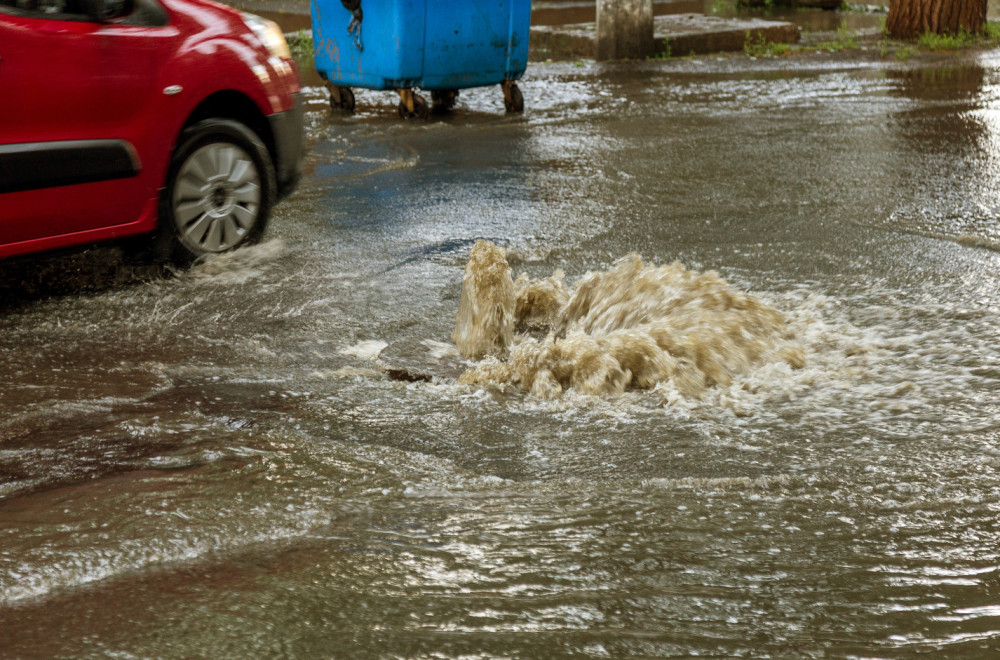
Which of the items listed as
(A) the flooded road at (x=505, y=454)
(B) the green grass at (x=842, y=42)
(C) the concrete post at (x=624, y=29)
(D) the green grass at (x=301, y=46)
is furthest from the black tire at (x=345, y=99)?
(B) the green grass at (x=842, y=42)

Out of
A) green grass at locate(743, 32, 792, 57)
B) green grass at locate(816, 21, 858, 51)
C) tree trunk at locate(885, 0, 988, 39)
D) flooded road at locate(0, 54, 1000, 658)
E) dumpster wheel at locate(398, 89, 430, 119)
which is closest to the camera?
flooded road at locate(0, 54, 1000, 658)

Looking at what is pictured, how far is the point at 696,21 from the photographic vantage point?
14.8 meters

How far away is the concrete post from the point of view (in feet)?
42.5

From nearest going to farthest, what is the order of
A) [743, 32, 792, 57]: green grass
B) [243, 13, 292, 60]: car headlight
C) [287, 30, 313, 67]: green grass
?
[243, 13, 292, 60]: car headlight, [743, 32, 792, 57]: green grass, [287, 30, 313, 67]: green grass

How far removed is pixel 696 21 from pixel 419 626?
13.8 m

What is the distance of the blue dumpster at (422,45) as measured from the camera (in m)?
9.45

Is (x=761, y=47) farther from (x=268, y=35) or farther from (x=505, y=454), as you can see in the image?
(x=505, y=454)

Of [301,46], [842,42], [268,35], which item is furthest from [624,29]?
[268,35]

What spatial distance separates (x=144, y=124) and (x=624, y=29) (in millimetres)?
9206

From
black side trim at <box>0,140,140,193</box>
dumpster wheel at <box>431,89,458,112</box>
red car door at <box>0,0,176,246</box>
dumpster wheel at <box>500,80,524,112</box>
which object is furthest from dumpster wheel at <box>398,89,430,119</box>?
black side trim at <box>0,140,140,193</box>

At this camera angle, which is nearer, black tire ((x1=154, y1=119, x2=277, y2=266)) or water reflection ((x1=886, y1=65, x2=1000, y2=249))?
black tire ((x1=154, y1=119, x2=277, y2=266))

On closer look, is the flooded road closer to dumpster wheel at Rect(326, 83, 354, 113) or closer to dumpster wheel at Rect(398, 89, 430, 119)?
dumpster wheel at Rect(398, 89, 430, 119)

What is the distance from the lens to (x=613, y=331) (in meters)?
4.07

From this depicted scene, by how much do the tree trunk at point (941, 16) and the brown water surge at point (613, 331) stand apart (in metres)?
11.2
